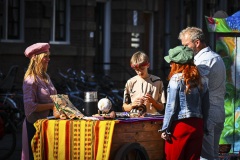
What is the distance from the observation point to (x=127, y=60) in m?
29.7

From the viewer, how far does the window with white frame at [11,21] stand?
1013 inches

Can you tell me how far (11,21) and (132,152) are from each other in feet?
52.4

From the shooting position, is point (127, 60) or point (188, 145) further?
point (127, 60)

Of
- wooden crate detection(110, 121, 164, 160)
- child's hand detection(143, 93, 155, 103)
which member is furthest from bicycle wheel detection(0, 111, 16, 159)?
wooden crate detection(110, 121, 164, 160)

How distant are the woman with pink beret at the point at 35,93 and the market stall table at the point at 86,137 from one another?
0.89ft

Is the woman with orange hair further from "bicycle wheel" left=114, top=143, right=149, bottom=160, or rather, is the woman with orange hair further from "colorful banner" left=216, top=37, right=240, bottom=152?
"colorful banner" left=216, top=37, right=240, bottom=152

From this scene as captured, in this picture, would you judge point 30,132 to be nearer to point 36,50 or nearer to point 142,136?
point 36,50

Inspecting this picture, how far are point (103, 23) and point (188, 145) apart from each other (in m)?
19.9

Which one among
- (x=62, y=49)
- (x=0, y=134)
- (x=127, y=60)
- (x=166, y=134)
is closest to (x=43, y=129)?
(x=166, y=134)

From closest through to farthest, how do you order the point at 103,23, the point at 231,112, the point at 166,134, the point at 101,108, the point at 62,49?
the point at 166,134
the point at 101,108
the point at 231,112
the point at 62,49
the point at 103,23

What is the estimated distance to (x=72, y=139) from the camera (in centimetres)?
1041

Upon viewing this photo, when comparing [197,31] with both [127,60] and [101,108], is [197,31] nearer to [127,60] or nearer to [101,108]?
[101,108]

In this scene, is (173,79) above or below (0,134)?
above

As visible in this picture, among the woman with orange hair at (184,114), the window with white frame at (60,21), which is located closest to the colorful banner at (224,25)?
the woman with orange hair at (184,114)
